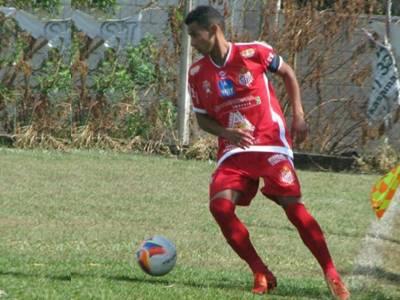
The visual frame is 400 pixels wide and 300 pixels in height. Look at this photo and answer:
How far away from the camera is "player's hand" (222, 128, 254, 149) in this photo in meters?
6.60

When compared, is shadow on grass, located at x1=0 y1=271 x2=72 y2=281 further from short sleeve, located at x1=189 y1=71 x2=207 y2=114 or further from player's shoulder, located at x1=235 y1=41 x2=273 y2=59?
player's shoulder, located at x1=235 y1=41 x2=273 y2=59

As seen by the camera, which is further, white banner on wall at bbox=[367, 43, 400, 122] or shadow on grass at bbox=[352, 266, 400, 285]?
white banner on wall at bbox=[367, 43, 400, 122]

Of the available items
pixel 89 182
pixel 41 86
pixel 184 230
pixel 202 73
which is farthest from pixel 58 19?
pixel 202 73

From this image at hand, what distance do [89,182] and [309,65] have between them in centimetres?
424

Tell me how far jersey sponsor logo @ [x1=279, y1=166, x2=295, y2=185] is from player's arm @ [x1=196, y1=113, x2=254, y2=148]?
24 cm

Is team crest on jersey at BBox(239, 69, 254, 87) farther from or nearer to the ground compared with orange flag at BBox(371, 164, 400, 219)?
farther from the ground

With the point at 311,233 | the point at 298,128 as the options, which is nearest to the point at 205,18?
the point at 298,128

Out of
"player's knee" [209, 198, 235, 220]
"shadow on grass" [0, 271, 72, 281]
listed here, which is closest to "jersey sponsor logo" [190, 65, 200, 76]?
"player's knee" [209, 198, 235, 220]

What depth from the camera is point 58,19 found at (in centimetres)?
1573

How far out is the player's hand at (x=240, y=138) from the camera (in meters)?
6.60

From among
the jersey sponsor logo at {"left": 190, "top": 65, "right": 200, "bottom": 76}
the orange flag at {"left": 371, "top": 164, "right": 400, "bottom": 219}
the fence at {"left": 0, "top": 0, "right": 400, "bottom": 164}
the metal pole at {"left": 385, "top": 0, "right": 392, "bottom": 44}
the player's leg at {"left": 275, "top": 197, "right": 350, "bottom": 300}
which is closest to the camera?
the player's leg at {"left": 275, "top": 197, "right": 350, "bottom": 300}

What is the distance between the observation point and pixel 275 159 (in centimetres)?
662

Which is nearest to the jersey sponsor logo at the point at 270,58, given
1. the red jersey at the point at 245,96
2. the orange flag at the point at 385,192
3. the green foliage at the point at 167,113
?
the red jersey at the point at 245,96

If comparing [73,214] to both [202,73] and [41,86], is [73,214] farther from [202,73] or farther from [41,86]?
[41,86]
